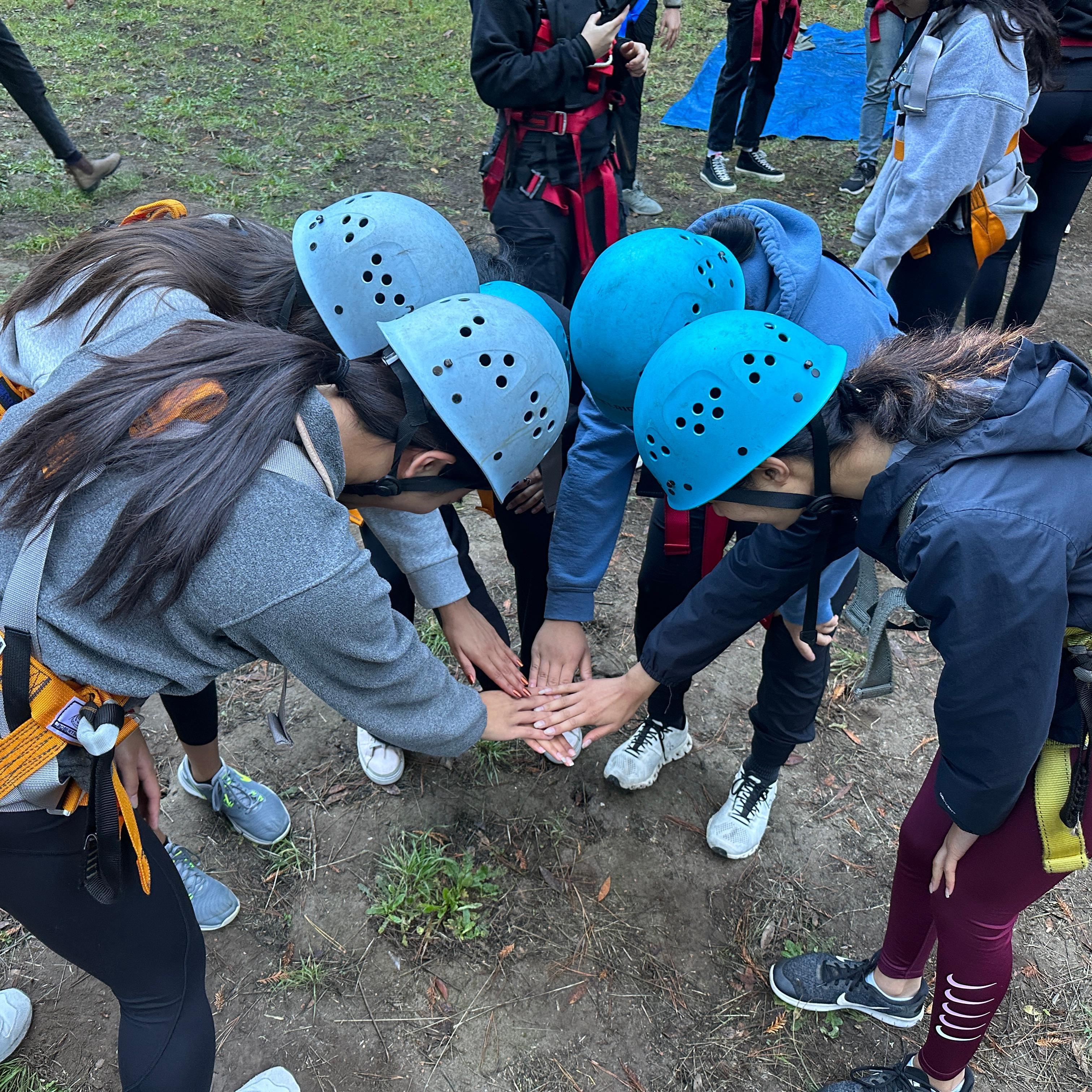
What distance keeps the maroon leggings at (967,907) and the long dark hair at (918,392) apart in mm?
742

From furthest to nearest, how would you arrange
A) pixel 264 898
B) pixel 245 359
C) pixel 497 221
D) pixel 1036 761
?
pixel 497 221, pixel 264 898, pixel 1036 761, pixel 245 359

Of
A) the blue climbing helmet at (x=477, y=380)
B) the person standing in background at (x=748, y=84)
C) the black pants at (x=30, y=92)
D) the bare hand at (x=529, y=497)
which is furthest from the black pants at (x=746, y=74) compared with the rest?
the blue climbing helmet at (x=477, y=380)

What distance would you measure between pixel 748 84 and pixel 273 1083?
7.41 metres

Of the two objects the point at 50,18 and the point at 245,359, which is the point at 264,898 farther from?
the point at 50,18

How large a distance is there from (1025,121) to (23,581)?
12.1ft

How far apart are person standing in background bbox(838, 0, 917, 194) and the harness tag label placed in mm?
6812

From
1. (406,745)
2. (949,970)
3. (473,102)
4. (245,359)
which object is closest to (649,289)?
(245,359)

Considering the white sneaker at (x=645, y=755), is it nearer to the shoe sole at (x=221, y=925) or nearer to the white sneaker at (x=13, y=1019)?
the shoe sole at (x=221, y=925)

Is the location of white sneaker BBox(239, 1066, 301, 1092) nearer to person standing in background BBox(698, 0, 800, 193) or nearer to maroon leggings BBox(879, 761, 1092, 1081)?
maroon leggings BBox(879, 761, 1092, 1081)

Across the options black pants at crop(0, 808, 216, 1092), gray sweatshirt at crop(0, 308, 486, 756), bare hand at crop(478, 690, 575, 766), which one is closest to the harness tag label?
gray sweatshirt at crop(0, 308, 486, 756)

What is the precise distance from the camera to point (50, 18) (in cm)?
1009

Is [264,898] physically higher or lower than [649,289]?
lower

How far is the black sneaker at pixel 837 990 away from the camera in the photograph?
2.33m

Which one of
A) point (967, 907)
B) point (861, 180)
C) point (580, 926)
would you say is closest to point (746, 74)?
point (861, 180)
